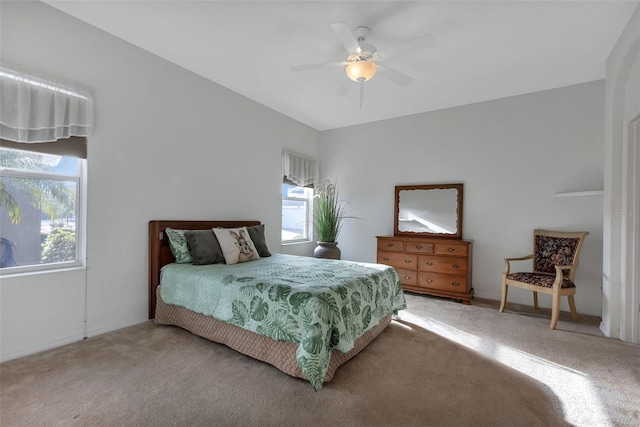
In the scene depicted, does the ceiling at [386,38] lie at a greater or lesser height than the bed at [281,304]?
greater

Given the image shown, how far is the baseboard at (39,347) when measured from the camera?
6.81 ft

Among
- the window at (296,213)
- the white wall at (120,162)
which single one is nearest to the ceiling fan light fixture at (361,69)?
the white wall at (120,162)

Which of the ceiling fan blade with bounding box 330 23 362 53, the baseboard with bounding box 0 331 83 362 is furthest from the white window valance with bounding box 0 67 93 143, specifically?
the ceiling fan blade with bounding box 330 23 362 53

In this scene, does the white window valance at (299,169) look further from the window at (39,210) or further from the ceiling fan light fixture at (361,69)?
the window at (39,210)

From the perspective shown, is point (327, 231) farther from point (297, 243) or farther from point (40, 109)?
point (40, 109)

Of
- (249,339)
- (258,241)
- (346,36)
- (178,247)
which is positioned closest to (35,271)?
(178,247)

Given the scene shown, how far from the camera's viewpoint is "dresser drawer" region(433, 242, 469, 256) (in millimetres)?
3697

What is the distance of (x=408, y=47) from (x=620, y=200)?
2428 mm

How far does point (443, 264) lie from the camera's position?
381cm

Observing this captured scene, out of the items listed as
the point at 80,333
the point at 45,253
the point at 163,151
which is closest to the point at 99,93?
the point at 163,151

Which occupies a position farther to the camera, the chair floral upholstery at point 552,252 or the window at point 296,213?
the window at point 296,213

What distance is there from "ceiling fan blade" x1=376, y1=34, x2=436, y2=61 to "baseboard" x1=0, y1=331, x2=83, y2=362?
3.45 m

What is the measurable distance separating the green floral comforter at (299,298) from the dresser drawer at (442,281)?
1107 mm

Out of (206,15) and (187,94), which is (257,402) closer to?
(206,15)
